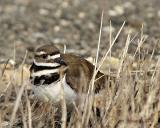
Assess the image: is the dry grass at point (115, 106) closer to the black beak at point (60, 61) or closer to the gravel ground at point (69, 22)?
the black beak at point (60, 61)

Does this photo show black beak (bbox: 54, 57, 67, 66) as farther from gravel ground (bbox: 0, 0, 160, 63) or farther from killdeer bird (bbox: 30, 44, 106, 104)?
gravel ground (bbox: 0, 0, 160, 63)

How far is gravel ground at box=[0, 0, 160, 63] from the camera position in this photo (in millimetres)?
10656

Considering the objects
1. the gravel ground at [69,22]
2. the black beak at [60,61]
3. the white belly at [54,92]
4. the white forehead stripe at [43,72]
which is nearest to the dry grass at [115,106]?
the white belly at [54,92]

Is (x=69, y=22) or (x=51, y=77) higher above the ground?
(x=69, y=22)

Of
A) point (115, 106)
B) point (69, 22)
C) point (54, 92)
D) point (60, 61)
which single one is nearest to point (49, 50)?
point (60, 61)

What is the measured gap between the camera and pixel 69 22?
12.3 meters

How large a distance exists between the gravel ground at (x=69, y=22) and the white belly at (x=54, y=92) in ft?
12.0

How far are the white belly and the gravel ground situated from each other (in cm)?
367

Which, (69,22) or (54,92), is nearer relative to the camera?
(54,92)

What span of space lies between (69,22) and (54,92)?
670cm

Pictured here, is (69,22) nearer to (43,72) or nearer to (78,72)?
(78,72)

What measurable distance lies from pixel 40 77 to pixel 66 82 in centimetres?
22

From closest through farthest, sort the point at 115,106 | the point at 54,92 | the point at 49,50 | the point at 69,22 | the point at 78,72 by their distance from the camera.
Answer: the point at 115,106 → the point at 54,92 → the point at 49,50 → the point at 78,72 → the point at 69,22

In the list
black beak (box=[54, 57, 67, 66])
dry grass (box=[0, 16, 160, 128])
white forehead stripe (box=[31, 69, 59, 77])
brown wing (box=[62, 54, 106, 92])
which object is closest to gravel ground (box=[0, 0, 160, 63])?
brown wing (box=[62, 54, 106, 92])
